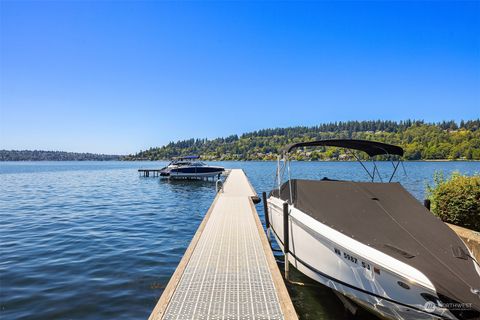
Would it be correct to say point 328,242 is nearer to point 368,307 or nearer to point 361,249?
point 361,249

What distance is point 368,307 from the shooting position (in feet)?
17.2

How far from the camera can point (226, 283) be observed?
590 cm

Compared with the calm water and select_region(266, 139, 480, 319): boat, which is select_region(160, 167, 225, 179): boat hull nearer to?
the calm water

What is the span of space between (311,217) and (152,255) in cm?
638

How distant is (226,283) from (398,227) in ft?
11.4

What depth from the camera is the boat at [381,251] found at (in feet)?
13.9

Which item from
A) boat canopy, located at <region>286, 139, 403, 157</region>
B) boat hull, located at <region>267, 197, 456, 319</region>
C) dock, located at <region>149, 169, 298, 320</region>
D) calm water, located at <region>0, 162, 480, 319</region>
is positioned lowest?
calm water, located at <region>0, 162, 480, 319</region>

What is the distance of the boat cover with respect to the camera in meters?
4.24

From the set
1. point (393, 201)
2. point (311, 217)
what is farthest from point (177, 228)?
point (393, 201)

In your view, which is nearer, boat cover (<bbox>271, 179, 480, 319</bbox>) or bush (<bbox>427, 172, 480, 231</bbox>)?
boat cover (<bbox>271, 179, 480, 319</bbox>)

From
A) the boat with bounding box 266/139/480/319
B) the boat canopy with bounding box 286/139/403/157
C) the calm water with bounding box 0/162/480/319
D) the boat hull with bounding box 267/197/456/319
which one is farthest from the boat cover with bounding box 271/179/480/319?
the calm water with bounding box 0/162/480/319

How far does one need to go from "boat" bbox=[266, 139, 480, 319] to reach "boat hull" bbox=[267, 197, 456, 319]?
0.01m

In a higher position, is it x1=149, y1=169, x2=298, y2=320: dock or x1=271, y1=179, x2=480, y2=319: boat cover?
x1=271, y1=179, x2=480, y2=319: boat cover

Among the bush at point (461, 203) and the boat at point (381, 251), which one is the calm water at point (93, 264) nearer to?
the boat at point (381, 251)
